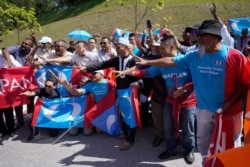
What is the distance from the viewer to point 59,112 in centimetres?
669

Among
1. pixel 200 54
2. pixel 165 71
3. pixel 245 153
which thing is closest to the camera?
pixel 245 153

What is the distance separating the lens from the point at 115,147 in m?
5.89

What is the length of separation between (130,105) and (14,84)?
2.53 metres

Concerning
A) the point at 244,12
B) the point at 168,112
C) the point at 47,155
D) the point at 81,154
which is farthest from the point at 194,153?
the point at 244,12

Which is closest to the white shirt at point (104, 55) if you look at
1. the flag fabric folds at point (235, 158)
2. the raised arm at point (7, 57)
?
→ the raised arm at point (7, 57)

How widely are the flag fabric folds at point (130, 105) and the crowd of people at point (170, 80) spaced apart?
0.03 metres

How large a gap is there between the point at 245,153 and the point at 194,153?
10.2ft

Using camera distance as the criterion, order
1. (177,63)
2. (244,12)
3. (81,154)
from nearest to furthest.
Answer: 1. (177,63)
2. (81,154)
3. (244,12)

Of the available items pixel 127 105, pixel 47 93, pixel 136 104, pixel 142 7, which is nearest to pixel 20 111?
pixel 47 93

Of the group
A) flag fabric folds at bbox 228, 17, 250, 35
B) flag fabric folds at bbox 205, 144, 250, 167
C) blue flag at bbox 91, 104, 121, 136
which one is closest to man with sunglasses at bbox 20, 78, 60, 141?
blue flag at bbox 91, 104, 121, 136

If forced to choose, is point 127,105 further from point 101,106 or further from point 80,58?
point 80,58

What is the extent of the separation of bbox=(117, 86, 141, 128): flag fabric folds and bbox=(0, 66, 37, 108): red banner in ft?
7.07

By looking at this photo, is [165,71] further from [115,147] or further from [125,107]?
[115,147]

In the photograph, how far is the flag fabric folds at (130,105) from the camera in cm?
585
